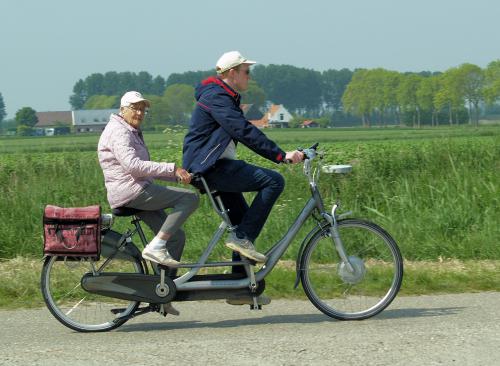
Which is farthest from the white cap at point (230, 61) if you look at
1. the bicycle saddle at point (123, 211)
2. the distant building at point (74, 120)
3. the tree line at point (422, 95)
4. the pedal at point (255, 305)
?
the tree line at point (422, 95)

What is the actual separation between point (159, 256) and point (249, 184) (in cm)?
82

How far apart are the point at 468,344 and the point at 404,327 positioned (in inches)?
24.5

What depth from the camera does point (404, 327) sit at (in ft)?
18.4

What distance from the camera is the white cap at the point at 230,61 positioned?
576cm

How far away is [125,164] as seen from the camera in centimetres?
559

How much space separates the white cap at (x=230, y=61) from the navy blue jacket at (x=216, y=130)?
9cm

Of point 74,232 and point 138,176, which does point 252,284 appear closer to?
point 138,176

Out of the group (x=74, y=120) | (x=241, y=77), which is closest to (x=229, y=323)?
(x=241, y=77)

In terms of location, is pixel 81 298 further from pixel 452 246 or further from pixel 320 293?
pixel 452 246

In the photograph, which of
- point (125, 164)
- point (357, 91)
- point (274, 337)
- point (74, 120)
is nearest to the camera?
point (274, 337)

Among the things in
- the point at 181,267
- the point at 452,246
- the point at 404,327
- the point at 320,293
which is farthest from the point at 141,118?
the point at 452,246

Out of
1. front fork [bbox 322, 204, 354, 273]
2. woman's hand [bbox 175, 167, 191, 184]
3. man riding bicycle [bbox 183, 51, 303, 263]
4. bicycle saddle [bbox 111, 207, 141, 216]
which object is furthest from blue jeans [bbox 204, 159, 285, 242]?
bicycle saddle [bbox 111, 207, 141, 216]

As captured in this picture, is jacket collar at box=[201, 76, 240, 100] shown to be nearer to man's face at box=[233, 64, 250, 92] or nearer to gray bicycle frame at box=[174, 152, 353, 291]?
man's face at box=[233, 64, 250, 92]

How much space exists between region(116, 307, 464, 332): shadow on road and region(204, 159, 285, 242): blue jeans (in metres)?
0.65
